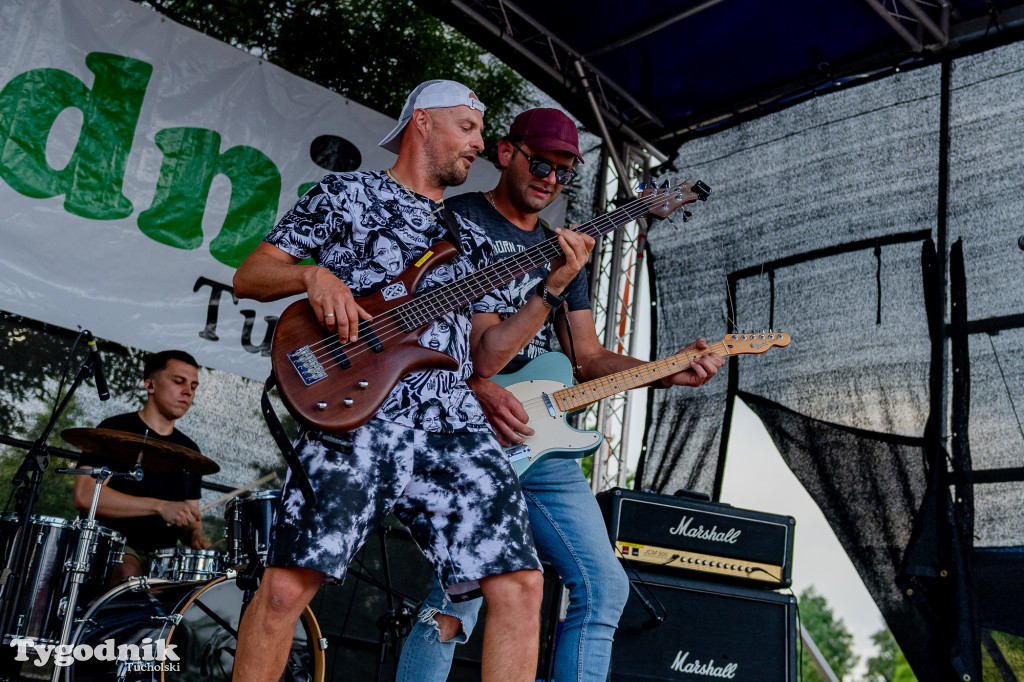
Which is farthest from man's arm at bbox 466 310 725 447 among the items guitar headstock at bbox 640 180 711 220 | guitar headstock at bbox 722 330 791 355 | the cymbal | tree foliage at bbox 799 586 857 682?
tree foliage at bbox 799 586 857 682

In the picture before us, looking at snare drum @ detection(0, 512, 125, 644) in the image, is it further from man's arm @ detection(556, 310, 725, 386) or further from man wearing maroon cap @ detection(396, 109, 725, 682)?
man's arm @ detection(556, 310, 725, 386)

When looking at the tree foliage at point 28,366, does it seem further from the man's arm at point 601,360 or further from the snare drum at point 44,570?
the man's arm at point 601,360

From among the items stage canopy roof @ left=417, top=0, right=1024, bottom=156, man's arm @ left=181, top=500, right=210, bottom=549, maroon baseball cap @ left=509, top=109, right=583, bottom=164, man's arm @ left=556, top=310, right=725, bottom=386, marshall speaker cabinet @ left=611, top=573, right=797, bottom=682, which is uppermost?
stage canopy roof @ left=417, top=0, right=1024, bottom=156

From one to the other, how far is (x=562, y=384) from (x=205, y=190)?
280 cm

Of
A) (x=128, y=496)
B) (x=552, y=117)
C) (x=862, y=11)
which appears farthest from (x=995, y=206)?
(x=128, y=496)

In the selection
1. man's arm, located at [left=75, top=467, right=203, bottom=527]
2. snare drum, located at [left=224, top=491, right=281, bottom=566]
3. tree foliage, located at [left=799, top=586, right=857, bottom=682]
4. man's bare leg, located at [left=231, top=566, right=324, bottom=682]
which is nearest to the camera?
man's bare leg, located at [left=231, top=566, right=324, bottom=682]

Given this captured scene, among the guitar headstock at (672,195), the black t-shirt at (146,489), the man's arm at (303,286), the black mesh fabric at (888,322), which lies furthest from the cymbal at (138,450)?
the black mesh fabric at (888,322)

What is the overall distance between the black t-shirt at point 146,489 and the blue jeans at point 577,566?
2072 mm

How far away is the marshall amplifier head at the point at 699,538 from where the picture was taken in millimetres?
3607

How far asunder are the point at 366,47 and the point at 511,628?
501 cm

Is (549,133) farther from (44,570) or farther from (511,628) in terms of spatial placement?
(44,570)

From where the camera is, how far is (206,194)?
16.4 feet

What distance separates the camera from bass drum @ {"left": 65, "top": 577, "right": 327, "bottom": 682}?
3.15m

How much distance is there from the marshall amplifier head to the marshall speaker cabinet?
0.07 metres
